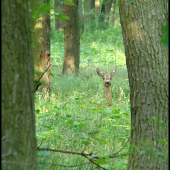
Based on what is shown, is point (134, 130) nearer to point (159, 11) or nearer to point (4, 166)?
point (159, 11)

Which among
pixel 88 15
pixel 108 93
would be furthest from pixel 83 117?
pixel 88 15

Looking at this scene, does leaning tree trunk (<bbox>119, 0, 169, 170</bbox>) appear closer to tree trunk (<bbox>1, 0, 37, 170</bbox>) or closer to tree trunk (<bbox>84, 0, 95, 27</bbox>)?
tree trunk (<bbox>1, 0, 37, 170</bbox>)

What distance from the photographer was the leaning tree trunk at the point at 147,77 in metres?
3.15

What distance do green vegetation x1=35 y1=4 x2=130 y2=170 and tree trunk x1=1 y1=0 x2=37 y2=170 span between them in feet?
3.11

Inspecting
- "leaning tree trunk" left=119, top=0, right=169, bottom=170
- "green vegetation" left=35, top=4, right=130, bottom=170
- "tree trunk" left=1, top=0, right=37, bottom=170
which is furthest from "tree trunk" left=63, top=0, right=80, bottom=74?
"tree trunk" left=1, top=0, right=37, bottom=170

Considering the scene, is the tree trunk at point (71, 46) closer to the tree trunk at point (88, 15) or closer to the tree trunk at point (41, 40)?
the tree trunk at point (41, 40)

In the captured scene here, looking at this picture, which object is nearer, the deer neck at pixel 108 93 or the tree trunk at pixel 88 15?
the deer neck at pixel 108 93

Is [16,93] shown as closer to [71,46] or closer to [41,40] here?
[41,40]

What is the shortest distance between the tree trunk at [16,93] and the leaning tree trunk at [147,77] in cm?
141

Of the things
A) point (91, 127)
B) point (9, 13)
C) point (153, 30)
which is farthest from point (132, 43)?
point (91, 127)

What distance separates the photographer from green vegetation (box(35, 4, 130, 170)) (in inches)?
163

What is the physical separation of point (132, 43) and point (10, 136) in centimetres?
176

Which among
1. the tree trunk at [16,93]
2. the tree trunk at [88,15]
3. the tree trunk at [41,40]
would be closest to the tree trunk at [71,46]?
the tree trunk at [41,40]

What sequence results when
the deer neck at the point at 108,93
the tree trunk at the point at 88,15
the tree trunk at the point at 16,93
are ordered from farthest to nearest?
1. the tree trunk at the point at 88,15
2. the deer neck at the point at 108,93
3. the tree trunk at the point at 16,93
